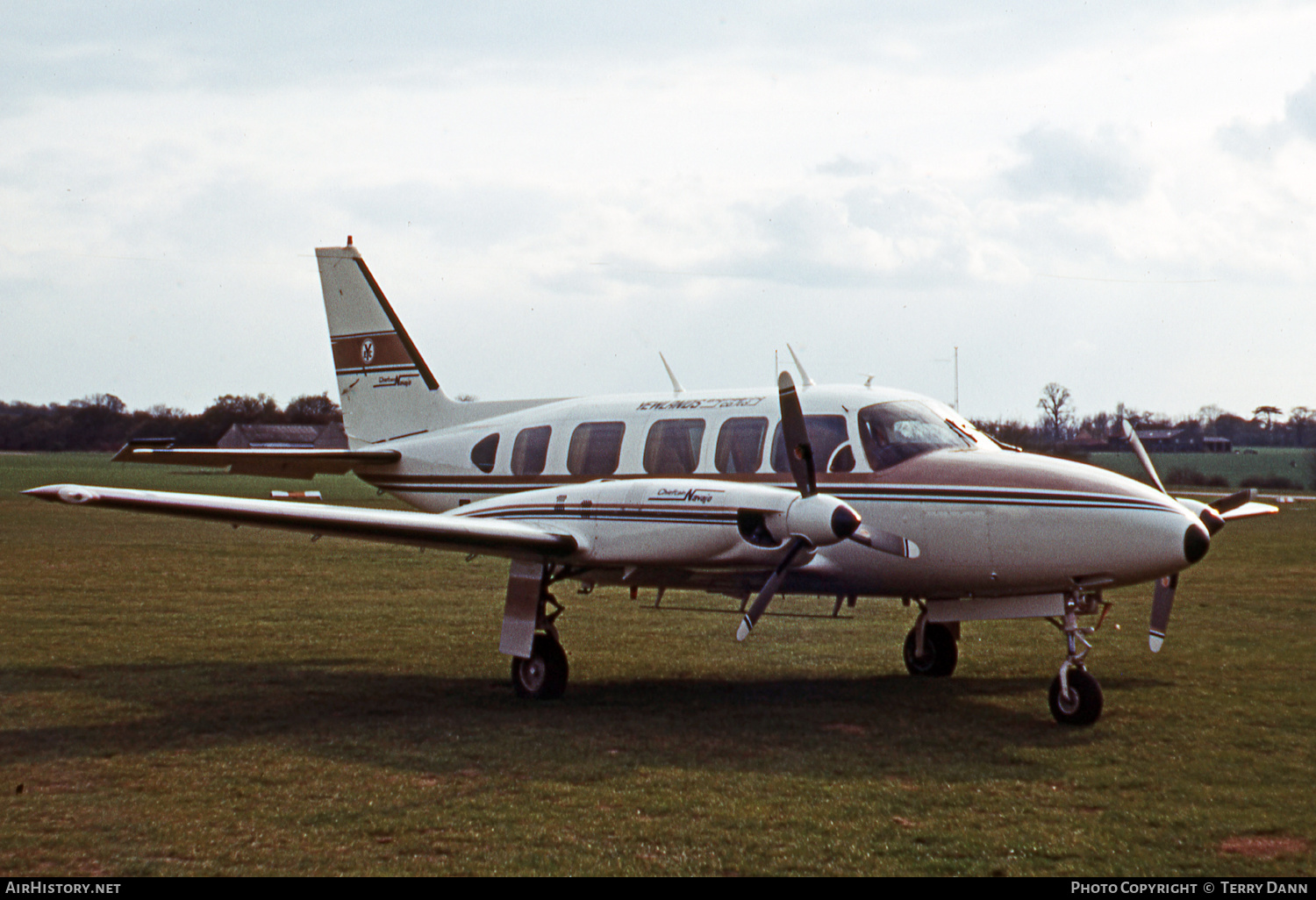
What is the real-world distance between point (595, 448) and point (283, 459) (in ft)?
14.8

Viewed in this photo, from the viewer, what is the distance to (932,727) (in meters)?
10.7

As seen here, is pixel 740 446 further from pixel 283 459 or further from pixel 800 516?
pixel 283 459

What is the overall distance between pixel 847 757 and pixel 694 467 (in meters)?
4.20

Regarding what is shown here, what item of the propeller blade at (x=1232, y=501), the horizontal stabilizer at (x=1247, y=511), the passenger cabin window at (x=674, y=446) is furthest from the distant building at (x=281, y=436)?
the propeller blade at (x=1232, y=501)

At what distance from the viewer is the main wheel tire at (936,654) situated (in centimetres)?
1350

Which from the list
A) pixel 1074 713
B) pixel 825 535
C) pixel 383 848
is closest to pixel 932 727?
pixel 1074 713

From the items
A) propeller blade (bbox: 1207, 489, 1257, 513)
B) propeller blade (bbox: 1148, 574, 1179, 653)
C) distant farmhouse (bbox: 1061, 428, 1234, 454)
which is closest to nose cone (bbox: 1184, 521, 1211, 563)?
propeller blade (bbox: 1148, 574, 1179, 653)

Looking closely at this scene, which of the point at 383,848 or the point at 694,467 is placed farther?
the point at 694,467

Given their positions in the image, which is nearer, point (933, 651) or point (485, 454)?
point (933, 651)

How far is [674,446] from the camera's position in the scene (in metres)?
13.1

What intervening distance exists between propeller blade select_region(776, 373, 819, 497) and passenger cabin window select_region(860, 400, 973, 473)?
1071 mm

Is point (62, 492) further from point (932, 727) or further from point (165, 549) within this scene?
point (165, 549)

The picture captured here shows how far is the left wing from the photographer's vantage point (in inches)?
403

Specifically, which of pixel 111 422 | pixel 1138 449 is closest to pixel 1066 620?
pixel 1138 449
